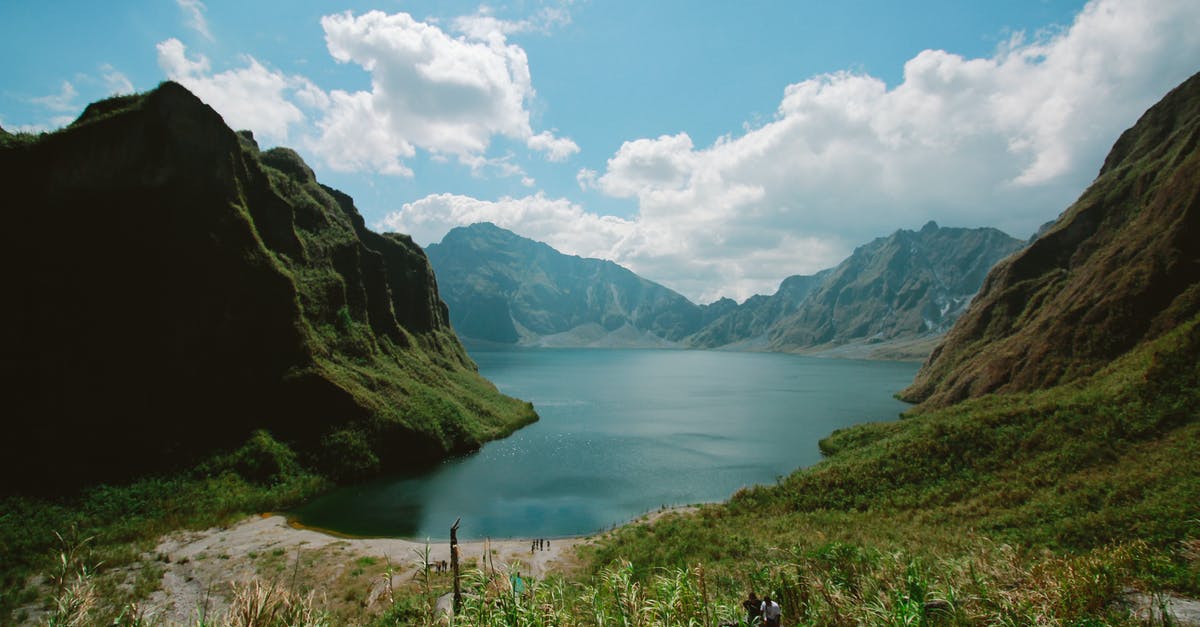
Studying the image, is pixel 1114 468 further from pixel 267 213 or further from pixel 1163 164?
pixel 267 213

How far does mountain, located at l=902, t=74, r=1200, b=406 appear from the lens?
53.4 m

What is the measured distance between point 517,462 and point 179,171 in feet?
173

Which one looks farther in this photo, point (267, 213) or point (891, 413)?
point (891, 413)

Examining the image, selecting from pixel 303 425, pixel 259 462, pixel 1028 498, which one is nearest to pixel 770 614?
pixel 1028 498

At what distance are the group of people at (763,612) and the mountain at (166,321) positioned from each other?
5357 cm

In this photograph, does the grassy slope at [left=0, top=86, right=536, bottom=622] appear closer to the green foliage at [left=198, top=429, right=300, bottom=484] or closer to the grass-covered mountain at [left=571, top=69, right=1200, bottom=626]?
the green foliage at [left=198, top=429, right=300, bottom=484]

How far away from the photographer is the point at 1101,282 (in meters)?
63.5

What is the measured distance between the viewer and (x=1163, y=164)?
80.1 m

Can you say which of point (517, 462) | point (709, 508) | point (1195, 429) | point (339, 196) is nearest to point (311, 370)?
point (517, 462)

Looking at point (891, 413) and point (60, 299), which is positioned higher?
point (60, 299)

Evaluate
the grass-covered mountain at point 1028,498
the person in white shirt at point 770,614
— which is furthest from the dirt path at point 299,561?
the person in white shirt at point 770,614

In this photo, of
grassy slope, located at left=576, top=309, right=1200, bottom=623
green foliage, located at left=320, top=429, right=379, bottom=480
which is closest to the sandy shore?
grassy slope, located at left=576, top=309, right=1200, bottom=623

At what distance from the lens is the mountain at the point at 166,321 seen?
4456cm

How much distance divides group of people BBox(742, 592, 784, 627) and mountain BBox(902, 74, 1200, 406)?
6518cm
